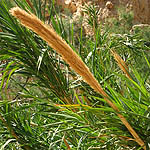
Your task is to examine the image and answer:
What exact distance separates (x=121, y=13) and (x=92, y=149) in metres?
8.47

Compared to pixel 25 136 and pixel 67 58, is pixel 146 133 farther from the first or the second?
pixel 25 136

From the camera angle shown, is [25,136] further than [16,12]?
Yes

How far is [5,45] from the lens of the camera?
1.04 metres

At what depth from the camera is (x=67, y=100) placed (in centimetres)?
103

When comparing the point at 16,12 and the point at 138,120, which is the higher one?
the point at 16,12

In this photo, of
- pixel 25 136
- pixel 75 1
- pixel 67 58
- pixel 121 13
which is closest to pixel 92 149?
pixel 25 136

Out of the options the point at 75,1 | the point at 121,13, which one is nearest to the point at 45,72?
the point at 121,13

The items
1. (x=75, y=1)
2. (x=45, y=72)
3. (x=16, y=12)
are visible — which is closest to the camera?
(x=16, y=12)

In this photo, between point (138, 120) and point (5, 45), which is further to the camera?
point (5, 45)

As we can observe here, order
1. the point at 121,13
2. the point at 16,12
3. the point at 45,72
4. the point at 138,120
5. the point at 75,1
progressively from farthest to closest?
the point at 75,1, the point at 121,13, the point at 45,72, the point at 138,120, the point at 16,12

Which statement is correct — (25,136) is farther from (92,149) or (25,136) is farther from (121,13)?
(121,13)

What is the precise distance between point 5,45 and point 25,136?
1.16 feet

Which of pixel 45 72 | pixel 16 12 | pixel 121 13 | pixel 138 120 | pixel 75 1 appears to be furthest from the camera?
pixel 75 1

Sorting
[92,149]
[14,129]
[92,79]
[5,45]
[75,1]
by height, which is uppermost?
[75,1]
